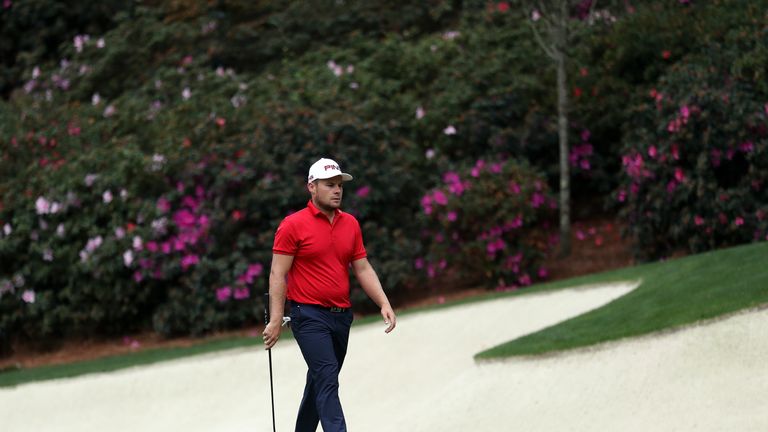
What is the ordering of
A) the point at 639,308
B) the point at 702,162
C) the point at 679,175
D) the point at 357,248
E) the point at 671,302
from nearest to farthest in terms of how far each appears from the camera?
the point at 357,248
the point at 671,302
the point at 639,308
the point at 702,162
the point at 679,175

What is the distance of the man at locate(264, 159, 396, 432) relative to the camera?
6.55 meters

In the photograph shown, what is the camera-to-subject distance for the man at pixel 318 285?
6551 millimetres

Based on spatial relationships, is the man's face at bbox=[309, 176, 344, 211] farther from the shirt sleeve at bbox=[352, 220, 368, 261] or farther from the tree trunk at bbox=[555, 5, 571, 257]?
the tree trunk at bbox=[555, 5, 571, 257]

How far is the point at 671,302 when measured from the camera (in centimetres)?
1003

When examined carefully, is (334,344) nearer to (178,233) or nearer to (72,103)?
(178,233)

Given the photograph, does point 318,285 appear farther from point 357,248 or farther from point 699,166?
point 699,166

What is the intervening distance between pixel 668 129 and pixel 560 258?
2.43 m

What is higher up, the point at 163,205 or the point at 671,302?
the point at 163,205

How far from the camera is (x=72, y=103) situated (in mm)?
17500

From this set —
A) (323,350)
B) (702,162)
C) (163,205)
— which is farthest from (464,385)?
(163,205)

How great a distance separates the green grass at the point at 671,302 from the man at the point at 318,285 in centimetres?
312

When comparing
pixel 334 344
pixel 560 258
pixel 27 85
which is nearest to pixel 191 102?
pixel 27 85

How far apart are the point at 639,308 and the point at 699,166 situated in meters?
3.10

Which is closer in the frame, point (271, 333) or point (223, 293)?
point (271, 333)
